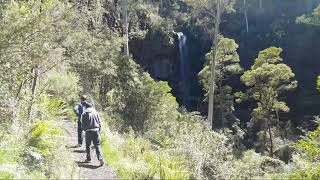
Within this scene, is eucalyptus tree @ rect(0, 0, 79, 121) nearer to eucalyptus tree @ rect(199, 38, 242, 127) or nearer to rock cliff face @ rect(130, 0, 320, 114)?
eucalyptus tree @ rect(199, 38, 242, 127)

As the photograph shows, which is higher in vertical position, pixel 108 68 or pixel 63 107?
pixel 108 68

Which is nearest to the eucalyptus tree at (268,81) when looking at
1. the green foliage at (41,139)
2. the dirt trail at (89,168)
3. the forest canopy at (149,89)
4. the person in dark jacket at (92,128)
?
the forest canopy at (149,89)

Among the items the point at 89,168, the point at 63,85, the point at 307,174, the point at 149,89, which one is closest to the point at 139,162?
the point at 89,168

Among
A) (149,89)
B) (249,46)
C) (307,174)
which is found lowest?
(307,174)

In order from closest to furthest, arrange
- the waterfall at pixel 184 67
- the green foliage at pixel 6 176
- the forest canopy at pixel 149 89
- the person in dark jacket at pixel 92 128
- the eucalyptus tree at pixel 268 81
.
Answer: the green foliage at pixel 6 176 < the forest canopy at pixel 149 89 < the person in dark jacket at pixel 92 128 < the eucalyptus tree at pixel 268 81 < the waterfall at pixel 184 67

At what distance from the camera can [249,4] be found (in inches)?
Answer: 2057

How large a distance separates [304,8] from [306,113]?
15.1m

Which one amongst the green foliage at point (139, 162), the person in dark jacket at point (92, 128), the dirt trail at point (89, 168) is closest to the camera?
the green foliage at point (139, 162)

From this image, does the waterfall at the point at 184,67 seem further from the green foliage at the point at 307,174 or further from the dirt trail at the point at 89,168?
the dirt trail at the point at 89,168

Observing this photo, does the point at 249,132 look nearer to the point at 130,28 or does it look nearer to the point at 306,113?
the point at 306,113

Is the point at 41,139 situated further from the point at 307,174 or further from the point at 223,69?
the point at 223,69

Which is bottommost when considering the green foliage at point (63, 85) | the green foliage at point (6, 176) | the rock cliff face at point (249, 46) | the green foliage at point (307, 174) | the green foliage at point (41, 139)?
the green foliage at point (307, 174)

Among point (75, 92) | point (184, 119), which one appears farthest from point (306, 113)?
point (75, 92)

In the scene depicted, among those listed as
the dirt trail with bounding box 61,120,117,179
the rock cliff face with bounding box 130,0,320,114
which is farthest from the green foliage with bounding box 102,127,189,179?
the rock cliff face with bounding box 130,0,320,114
